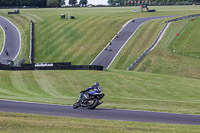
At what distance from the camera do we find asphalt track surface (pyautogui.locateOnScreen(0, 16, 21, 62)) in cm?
7801

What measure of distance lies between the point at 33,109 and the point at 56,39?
66.5 metres

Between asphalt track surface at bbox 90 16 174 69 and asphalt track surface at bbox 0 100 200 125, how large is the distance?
43.6m

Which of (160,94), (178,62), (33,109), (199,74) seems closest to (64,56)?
(178,62)

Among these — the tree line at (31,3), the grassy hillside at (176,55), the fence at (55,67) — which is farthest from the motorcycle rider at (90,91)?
the tree line at (31,3)

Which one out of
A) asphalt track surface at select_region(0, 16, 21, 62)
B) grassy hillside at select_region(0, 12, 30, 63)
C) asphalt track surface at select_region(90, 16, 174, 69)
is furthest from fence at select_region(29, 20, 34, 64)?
asphalt track surface at select_region(90, 16, 174, 69)

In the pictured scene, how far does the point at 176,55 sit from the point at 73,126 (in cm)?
5651

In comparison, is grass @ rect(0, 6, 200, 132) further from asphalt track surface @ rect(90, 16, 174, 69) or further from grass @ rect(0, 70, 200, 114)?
asphalt track surface @ rect(90, 16, 174, 69)

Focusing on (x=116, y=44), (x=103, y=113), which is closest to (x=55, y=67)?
(x=116, y=44)

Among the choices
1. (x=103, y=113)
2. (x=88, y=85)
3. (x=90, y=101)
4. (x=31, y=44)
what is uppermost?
(x=90, y=101)

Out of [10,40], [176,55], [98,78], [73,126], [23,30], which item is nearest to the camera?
[73,126]

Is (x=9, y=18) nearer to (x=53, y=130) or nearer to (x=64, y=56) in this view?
(x=64, y=56)

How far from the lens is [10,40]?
290 feet

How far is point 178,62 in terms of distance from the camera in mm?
67375

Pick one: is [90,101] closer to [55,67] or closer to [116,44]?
[55,67]
